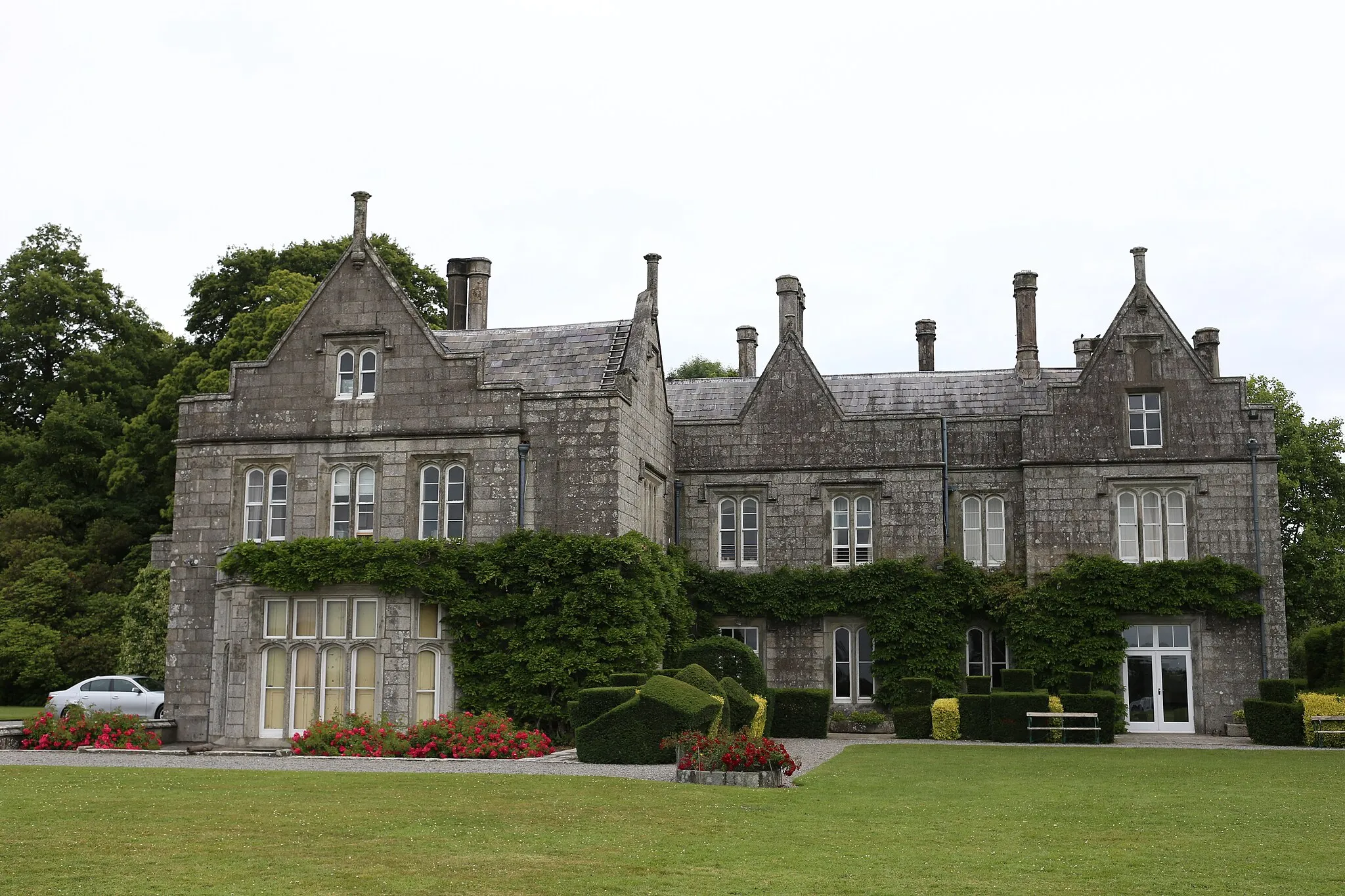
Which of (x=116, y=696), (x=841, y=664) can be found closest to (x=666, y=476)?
(x=841, y=664)

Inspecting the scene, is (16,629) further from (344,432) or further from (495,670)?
(495,670)

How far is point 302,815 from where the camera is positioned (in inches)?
540

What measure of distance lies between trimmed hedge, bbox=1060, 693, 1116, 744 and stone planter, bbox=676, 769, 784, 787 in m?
12.0

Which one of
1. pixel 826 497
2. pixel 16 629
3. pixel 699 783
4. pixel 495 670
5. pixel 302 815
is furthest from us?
pixel 16 629

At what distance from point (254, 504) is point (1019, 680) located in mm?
16436

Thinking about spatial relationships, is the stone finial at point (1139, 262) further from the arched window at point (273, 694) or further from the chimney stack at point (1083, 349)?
the arched window at point (273, 694)

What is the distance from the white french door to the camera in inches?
1218

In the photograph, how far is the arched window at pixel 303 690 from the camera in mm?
27141

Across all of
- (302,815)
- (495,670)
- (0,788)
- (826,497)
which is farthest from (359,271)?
(302,815)

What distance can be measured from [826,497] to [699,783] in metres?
16.1

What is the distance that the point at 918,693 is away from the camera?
29719mm

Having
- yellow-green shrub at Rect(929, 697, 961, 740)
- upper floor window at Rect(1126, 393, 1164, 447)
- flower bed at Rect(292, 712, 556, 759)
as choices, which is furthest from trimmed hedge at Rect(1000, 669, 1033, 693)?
flower bed at Rect(292, 712, 556, 759)

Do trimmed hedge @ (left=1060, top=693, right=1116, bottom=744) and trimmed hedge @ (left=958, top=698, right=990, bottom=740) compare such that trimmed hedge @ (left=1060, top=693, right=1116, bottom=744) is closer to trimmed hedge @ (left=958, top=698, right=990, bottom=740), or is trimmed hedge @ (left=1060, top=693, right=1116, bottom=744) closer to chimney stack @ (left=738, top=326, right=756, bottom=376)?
trimmed hedge @ (left=958, top=698, right=990, bottom=740)

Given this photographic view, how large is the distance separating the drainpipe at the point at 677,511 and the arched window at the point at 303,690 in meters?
9.72
